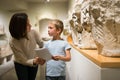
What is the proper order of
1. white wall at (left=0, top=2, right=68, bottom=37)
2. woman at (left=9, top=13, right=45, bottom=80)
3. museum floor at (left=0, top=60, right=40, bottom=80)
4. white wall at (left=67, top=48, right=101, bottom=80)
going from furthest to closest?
white wall at (left=0, top=2, right=68, bottom=37), museum floor at (left=0, top=60, right=40, bottom=80), woman at (left=9, top=13, right=45, bottom=80), white wall at (left=67, top=48, right=101, bottom=80)

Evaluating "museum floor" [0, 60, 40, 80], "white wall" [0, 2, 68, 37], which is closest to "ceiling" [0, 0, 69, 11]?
"white wall" [0, 2, 68, 37]

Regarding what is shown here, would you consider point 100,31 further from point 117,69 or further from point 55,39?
point 55,39

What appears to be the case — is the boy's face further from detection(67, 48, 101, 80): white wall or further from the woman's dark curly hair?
detection(67, 48, 101, 80): white wall

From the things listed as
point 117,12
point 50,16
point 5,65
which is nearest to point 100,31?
point 117,12

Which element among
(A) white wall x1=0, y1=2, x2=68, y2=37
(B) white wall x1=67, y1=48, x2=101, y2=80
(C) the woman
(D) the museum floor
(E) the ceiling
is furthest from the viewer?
(A) white wall x1=0, y1=2, x2=68, y2=37

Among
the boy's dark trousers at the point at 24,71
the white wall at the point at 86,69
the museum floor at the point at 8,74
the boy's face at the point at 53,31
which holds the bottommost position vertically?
the museum floor at the point at 8,74

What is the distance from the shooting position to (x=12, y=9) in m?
8.02

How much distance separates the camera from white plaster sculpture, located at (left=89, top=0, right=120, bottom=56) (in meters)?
1.10

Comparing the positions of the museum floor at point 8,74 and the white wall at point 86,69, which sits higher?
the white wall at point 86,69

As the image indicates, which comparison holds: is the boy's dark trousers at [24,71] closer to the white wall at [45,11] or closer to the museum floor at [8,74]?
the museum floor at [8,74]

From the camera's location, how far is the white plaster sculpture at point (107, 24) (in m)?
1.10

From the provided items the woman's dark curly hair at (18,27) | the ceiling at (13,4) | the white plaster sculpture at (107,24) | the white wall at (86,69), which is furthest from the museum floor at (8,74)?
the white plaster sculpture at (107,24)

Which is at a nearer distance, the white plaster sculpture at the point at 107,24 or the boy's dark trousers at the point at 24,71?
the white plaster sculpture at the point at 107,24

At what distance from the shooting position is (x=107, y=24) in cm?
111
